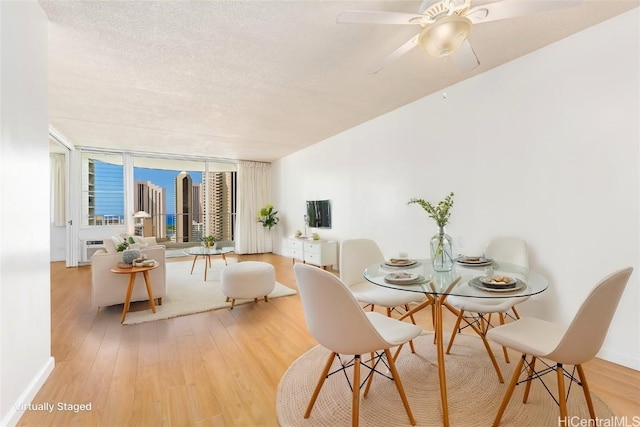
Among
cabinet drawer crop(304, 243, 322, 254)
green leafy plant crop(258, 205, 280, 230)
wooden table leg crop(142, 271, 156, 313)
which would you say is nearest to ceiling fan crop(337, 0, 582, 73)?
wooden table leg crop(142, 271, 156, 313)

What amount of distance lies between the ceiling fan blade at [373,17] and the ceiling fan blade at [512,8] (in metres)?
0.30

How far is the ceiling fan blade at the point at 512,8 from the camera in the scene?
1.47 metres

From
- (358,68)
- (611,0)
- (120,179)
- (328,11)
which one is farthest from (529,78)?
(120,179)

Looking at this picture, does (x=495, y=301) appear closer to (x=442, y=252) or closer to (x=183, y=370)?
(x=442, y=252)

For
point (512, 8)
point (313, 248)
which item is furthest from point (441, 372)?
point (313, 248)

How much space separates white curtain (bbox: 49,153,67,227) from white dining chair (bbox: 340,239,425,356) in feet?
23.5

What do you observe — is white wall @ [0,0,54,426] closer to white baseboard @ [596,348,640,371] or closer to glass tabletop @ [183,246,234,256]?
glass tabletop @ [183,246,234,256]

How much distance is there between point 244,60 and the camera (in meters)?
2.56

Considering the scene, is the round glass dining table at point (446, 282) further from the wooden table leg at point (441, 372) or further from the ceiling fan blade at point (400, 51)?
the ceiling fan blade at point (400, 51)

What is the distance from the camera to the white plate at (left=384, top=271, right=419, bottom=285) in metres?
1.73

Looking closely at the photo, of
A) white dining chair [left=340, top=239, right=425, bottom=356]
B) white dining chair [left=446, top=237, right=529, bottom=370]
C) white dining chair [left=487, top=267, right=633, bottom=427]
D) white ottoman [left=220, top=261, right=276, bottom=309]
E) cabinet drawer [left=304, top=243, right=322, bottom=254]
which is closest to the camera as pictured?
white dining chair [left=487, top=267, right=633, bottom=427]

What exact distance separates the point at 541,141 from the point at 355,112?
2.24 meters

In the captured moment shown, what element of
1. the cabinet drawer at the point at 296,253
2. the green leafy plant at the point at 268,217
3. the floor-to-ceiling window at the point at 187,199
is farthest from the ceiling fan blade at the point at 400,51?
the floor-to-ceiling window at the point at 187,199

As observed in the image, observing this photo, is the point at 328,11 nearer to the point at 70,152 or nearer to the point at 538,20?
the point at 538,20
